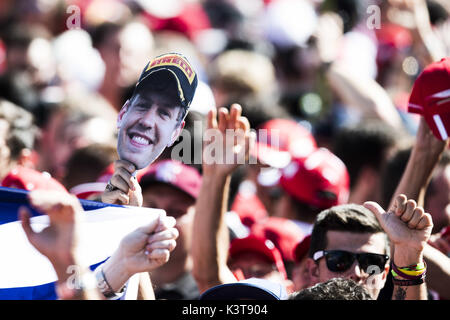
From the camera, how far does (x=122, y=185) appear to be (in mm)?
2725

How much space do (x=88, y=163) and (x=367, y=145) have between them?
1698mm

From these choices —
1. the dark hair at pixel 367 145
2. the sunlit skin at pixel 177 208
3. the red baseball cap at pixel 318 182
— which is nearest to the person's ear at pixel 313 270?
the sunlit skin at pixel 177 208

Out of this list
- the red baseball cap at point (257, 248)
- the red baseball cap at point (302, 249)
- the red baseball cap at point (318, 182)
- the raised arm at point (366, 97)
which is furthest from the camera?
the raised arm at point (366, 97)

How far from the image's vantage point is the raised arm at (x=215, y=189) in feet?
11.3

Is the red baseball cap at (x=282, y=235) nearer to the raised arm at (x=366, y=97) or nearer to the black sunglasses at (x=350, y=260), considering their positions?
the black sunglasses at (x=350, y=260)

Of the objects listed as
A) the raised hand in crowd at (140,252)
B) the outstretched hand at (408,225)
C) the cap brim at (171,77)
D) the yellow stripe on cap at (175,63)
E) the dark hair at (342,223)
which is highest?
the yellow stripe on cap at (175,63)

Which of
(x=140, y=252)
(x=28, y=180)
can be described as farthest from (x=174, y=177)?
(x=140, y=252)

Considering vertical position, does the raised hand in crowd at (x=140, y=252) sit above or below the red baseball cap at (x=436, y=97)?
below

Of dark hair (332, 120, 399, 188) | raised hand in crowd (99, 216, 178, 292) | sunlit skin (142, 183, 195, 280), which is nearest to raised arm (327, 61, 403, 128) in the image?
dark hair (332, 120, 399, 188)

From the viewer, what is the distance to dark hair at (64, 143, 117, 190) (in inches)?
190

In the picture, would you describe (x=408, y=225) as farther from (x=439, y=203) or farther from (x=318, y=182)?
(x=318, y=182)

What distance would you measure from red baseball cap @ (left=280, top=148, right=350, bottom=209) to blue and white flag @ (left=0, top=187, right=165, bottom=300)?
1.99 metres

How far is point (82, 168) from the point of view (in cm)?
486

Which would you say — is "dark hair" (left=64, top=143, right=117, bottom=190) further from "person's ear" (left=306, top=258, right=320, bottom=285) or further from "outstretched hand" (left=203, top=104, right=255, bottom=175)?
"person's ear" (left=306, top=258, right=320, bottom=285)
